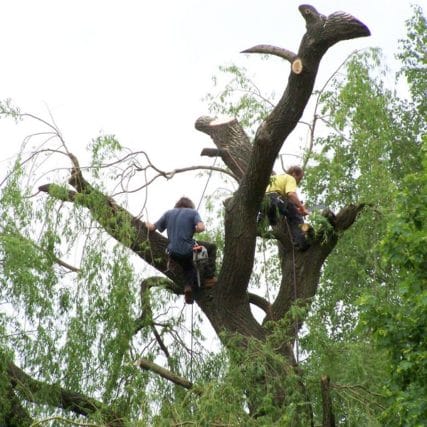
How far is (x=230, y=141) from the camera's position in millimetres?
13617

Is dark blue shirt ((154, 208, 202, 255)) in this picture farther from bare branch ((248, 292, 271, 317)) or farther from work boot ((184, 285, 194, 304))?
bare branch ((248, 292, 271, 317))

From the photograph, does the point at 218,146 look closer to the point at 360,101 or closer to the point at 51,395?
the point at 51,395

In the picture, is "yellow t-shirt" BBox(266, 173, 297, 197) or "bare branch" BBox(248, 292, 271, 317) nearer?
"yellow t-shirt" BBox(266, 173, 297, 197)

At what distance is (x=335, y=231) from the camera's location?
1254cm

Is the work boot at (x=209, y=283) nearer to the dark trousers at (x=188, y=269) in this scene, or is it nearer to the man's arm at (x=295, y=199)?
the dark trousers at (x=188, y=269)

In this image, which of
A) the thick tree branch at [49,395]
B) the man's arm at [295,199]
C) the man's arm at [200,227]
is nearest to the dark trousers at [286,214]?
the man's arm at [295,199]

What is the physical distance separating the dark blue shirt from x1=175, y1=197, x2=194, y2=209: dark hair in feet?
0.41

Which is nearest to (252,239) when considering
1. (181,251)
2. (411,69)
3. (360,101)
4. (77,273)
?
(181,251)

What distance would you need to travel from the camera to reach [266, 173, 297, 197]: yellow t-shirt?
41.3 feet

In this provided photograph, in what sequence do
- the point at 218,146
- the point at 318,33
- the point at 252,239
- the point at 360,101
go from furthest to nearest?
the point at 360,101 → the point at 218,146 → the point at 252,239 → the point at 318,33

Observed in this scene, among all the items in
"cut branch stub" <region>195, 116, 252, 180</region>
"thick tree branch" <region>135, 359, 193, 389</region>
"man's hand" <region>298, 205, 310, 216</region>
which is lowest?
"thick tree branch" <region>135, 359, 193, 389</region>

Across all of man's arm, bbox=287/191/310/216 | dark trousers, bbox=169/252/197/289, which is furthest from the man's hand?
dark trousers, bbox=169/252/197/289

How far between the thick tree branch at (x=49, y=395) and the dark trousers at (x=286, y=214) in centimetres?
224

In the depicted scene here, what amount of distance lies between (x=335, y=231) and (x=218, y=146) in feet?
5.36
